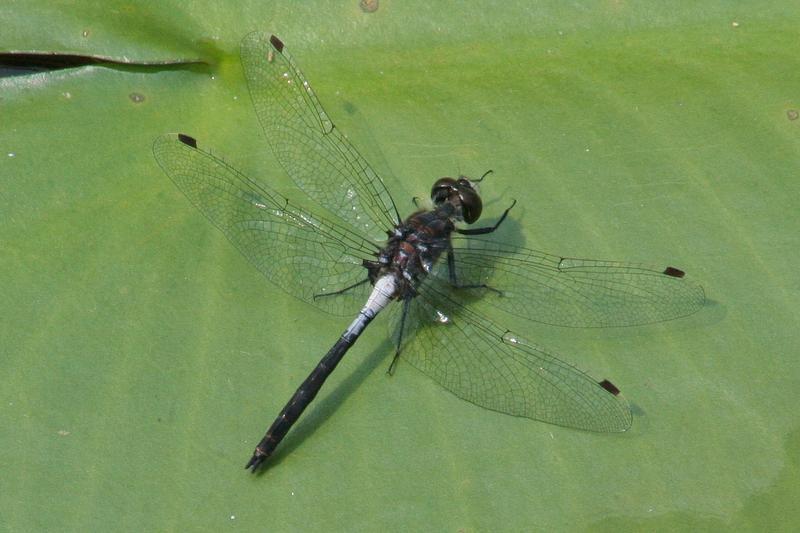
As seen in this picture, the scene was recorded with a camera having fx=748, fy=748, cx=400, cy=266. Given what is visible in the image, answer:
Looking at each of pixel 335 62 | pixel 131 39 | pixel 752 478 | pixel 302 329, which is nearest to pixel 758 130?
pixel 752 478

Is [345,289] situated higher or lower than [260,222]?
lower

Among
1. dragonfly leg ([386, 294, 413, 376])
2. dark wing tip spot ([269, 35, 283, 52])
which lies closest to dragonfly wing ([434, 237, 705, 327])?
dragonfly leg ([386, 294, 413, 376])

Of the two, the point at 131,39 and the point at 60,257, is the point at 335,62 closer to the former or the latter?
the point at 131,39

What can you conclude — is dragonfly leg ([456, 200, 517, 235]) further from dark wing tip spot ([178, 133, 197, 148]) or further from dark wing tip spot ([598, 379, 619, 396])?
dark wing tip spot ([178, 133, 197, 148])

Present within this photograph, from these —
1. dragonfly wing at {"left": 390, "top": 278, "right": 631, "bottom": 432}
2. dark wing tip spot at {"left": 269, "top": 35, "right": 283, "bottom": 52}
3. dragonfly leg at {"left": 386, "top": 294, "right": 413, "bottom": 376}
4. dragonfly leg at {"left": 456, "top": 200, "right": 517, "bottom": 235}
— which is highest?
dark wing tip spot at {"left": 269, "top": 35, "right": 283, "bottom": 52}

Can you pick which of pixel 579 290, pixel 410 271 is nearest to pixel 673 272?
pixel 579 290

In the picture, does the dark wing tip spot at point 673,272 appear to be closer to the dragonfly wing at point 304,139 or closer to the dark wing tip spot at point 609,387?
the dark wing tip spot at point 609,387

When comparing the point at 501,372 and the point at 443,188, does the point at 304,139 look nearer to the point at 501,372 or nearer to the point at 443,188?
the point at 443,188
